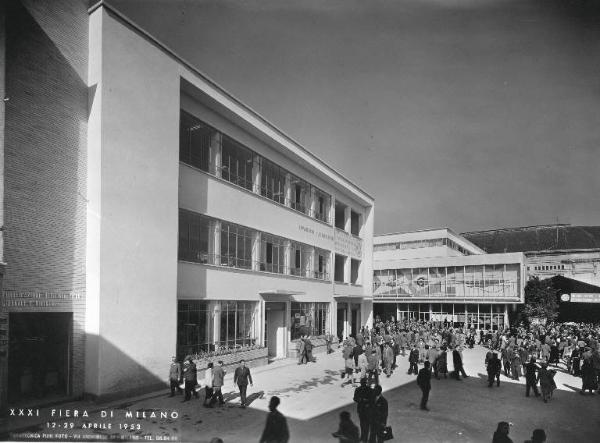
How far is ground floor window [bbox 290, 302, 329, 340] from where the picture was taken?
26.4 m

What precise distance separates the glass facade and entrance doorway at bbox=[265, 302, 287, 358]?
26.5 meters

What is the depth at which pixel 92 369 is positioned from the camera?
13.3 metres

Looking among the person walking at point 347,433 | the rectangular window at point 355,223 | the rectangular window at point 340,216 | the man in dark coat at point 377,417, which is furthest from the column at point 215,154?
the rectangular window at point 355,223

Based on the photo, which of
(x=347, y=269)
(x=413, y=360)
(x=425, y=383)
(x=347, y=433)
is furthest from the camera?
(x=347, y=269)

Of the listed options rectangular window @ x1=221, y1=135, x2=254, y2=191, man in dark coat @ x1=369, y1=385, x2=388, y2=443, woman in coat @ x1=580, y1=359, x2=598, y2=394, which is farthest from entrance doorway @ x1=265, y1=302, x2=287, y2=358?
man in dark coat @ x1=369, y1=385, x2=388, y2=443

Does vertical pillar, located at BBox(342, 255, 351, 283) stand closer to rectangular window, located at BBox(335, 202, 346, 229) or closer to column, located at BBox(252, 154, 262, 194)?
rectangular window, located at BBox(335, 202, 346, 229)

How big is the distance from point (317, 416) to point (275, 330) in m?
12.6

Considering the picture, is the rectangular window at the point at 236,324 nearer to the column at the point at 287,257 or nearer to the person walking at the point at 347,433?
the column at the point at 287,257

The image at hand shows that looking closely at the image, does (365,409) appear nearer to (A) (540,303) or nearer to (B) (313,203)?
(B) (313,203)

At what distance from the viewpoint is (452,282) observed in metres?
46.0

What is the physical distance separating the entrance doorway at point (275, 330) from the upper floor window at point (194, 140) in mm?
9101

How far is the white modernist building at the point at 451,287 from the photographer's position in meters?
43.6

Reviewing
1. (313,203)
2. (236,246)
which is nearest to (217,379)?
(236,246)

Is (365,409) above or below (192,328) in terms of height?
below
